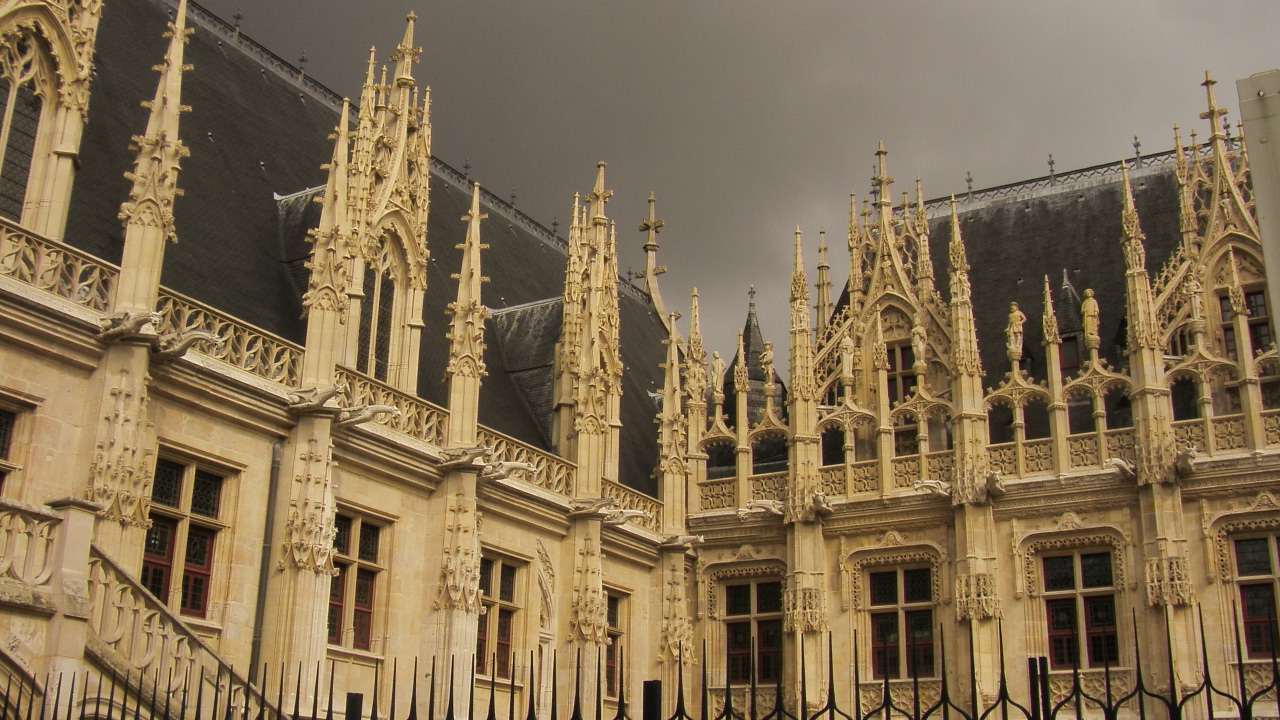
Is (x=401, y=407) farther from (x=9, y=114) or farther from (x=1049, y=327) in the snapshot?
(x=1049, y=327)

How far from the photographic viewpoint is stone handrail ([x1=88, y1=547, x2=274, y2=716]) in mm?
10984

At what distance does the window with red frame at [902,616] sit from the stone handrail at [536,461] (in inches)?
212

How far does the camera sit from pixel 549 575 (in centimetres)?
1969

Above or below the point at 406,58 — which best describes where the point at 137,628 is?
below

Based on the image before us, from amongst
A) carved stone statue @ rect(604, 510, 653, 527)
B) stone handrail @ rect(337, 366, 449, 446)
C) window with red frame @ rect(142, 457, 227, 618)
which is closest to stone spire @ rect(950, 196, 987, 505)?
carved stone statue @ rect(604, 510, 653, 527)

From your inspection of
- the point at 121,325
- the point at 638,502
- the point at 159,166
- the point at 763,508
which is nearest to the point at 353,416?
the point at 121,325

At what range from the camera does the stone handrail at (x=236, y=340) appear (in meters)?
14.1

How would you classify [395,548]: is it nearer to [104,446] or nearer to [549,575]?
[549,575]

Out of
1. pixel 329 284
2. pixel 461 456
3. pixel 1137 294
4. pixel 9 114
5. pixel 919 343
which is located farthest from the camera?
pixel 919 343

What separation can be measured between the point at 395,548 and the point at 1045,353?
39.3 feet

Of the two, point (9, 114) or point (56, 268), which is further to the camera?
point (9, 114)

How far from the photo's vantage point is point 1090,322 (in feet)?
68.4

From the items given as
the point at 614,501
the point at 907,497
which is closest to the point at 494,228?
the point at 614,501

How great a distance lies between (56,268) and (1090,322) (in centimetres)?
1528
